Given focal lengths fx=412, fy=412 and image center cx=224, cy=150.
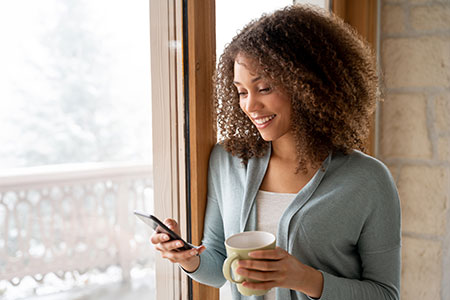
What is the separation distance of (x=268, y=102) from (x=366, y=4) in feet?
3.78

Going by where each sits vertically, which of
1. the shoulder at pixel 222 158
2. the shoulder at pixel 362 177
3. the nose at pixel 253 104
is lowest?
the shoulder at pixel 362 177

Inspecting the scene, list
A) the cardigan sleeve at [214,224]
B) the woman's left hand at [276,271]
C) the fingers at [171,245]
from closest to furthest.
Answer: the woman's left hand at [276,271]
the fingers at [171,245]
the cardigan sleeve at [214,224]

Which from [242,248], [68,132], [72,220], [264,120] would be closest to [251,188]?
[264,120]

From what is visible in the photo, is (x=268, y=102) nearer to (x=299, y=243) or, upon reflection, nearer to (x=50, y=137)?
(x=299, y=243)

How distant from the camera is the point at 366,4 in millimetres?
1868

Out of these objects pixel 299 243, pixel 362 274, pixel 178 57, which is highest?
pixel 178 57

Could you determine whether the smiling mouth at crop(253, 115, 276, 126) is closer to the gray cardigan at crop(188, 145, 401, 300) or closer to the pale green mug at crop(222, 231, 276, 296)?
the gray cardigan at crop(188, 145, 401, 300)

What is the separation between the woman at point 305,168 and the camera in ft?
3.30

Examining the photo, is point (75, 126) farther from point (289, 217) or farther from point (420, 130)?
point (420, 130)

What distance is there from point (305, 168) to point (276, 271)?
1.11ft

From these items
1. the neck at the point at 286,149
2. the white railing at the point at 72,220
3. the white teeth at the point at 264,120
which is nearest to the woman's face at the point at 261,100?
the white teeth at the point at 264,120

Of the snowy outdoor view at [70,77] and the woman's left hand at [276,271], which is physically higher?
the snowy outdoor view at [70,77]

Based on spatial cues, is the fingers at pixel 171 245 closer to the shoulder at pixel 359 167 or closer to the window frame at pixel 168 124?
the window frame at pixel 168 124

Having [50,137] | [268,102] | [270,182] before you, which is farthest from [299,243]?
[50,137]
